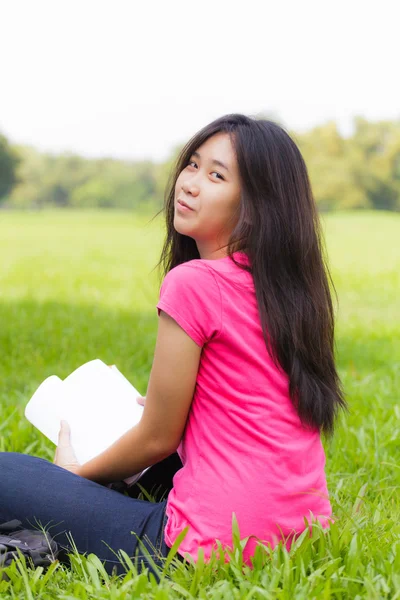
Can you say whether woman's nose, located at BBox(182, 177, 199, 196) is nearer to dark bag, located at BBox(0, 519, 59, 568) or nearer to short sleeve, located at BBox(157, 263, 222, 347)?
short sleeve, located at BBox(157, 263, 222, 347)

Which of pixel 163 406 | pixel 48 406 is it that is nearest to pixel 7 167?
pixel 48 406

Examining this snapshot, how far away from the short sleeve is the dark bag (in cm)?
58

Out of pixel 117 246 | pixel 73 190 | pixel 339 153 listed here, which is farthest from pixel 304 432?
pixel 73 190

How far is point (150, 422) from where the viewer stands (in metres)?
1.71

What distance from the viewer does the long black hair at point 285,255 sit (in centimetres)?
171

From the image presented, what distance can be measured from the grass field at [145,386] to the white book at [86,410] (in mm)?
324

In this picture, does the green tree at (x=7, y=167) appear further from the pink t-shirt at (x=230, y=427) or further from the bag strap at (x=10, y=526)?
the pink t-shirt at (x=230, y=427)

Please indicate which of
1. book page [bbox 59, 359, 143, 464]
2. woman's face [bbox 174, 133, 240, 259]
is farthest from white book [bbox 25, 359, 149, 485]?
woman's face [bbox 174, 133, 240, 259]

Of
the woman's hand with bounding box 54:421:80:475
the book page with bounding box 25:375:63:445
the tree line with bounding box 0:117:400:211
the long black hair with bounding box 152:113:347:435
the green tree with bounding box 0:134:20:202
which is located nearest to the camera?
the long black hair with bounding box 152:113:347:435

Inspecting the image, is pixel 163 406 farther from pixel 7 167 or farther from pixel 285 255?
pixel 7 167

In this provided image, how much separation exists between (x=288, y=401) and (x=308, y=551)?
323 mm

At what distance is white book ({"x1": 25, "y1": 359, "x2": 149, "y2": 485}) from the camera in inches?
78.8

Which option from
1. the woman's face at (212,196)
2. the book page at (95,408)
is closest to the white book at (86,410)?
the book page at (95,408)

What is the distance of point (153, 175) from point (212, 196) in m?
50.9
